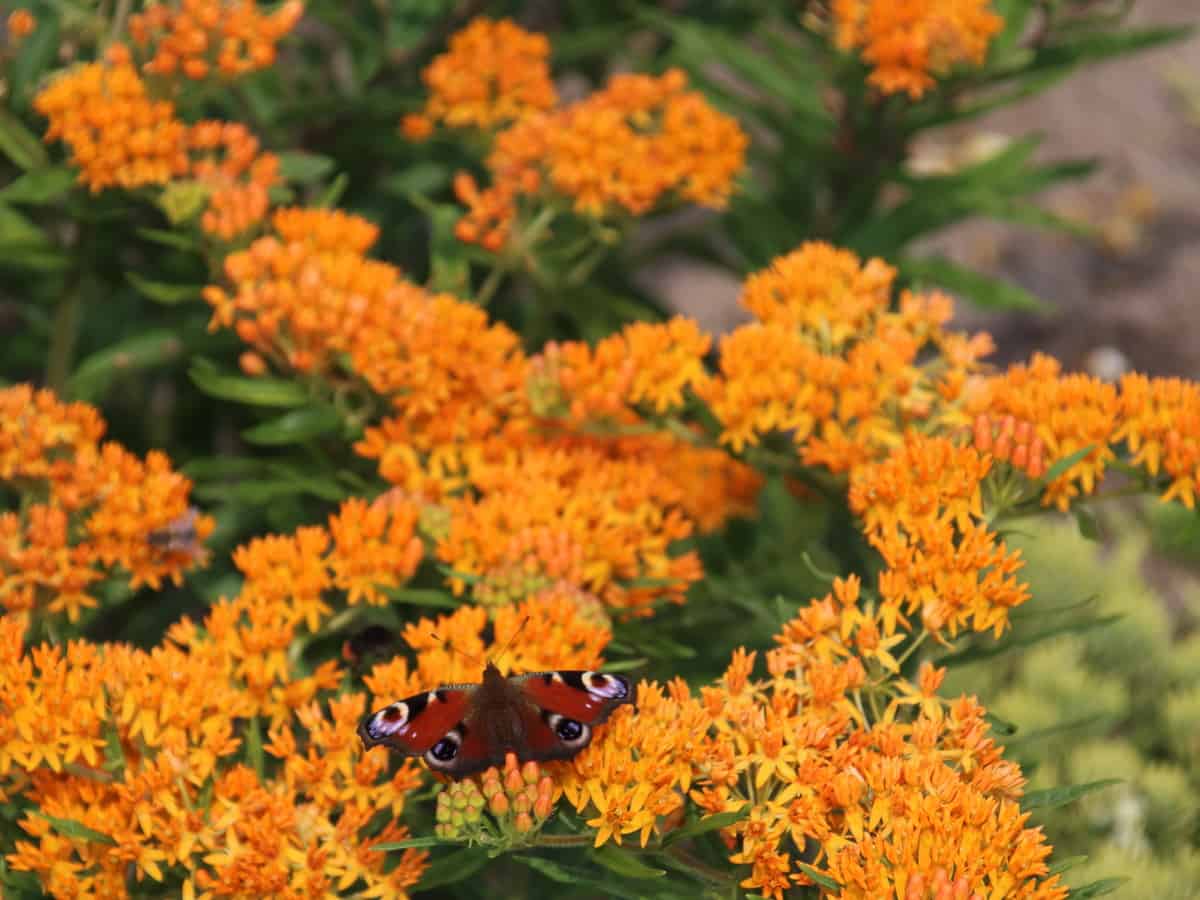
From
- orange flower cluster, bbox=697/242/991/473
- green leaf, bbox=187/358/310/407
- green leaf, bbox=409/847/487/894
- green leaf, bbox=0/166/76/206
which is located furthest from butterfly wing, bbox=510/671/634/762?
green leaf, bbox=0/166/76/206

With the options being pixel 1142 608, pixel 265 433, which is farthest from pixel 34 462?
pixel 1142 608

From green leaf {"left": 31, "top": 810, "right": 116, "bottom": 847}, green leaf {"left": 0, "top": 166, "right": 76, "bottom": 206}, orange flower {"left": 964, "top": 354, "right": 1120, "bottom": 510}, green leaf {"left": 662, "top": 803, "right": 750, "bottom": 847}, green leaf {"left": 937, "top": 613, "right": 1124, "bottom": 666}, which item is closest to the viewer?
green leaf {"left": 662, "top": 803, "right": 750, "bottom": 847}

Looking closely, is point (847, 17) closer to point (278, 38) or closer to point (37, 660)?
point (278, 38)

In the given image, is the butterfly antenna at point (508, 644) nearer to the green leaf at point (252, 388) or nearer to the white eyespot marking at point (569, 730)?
the white eyespot marking at point (569, 730)

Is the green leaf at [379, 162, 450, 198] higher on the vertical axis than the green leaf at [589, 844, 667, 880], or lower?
higher

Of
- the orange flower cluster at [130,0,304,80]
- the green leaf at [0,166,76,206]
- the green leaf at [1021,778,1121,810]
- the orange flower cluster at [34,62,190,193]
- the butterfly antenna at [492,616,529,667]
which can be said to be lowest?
the butterfly antenna at [492,616,529,667]

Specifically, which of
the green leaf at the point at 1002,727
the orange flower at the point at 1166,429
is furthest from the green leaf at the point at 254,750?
the orange flower at the point at 1166,429

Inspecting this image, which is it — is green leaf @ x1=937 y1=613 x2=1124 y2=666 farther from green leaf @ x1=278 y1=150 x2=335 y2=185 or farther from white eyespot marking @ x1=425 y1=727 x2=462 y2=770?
green leaf @ x1=278 y1=150 x2=335 y2=185

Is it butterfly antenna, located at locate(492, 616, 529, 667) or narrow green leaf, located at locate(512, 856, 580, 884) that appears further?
butterfly antenna, located at locate(492, 616, 529, 667)
